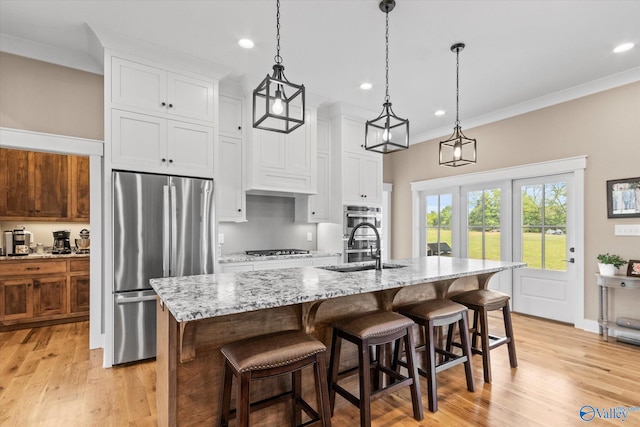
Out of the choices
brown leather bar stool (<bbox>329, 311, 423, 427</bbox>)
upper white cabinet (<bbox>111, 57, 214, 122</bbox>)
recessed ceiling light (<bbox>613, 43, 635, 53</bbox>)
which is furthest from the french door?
upper white cabinet (<bbox>111, 57, 214, 122</bbox>)

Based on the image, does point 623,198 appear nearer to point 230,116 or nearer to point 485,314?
point 485,314

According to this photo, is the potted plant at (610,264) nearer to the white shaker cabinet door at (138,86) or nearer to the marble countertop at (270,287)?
the marble countertop at (270,287)

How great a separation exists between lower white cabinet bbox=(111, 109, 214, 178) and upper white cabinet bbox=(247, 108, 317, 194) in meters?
0.59

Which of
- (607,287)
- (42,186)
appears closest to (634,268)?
(607,287)

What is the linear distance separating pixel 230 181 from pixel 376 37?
2149mm

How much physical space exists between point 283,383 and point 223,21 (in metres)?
2.72

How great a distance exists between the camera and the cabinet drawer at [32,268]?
392 cm

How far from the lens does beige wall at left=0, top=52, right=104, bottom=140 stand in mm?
2996

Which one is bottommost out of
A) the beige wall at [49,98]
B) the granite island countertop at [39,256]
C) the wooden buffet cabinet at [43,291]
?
the wooden buffet cabinet at [43,291]

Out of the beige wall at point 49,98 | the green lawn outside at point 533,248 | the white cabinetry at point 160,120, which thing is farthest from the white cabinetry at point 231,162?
the green lawn outside at point 533,248

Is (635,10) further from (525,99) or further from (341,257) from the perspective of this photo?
(341,257)

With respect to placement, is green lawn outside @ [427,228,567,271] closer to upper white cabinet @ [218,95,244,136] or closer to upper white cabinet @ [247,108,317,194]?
upper white cabinet @ [247,108,317,194]

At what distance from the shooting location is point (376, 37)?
2918mm

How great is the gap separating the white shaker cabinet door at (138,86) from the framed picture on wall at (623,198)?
4773 mm
